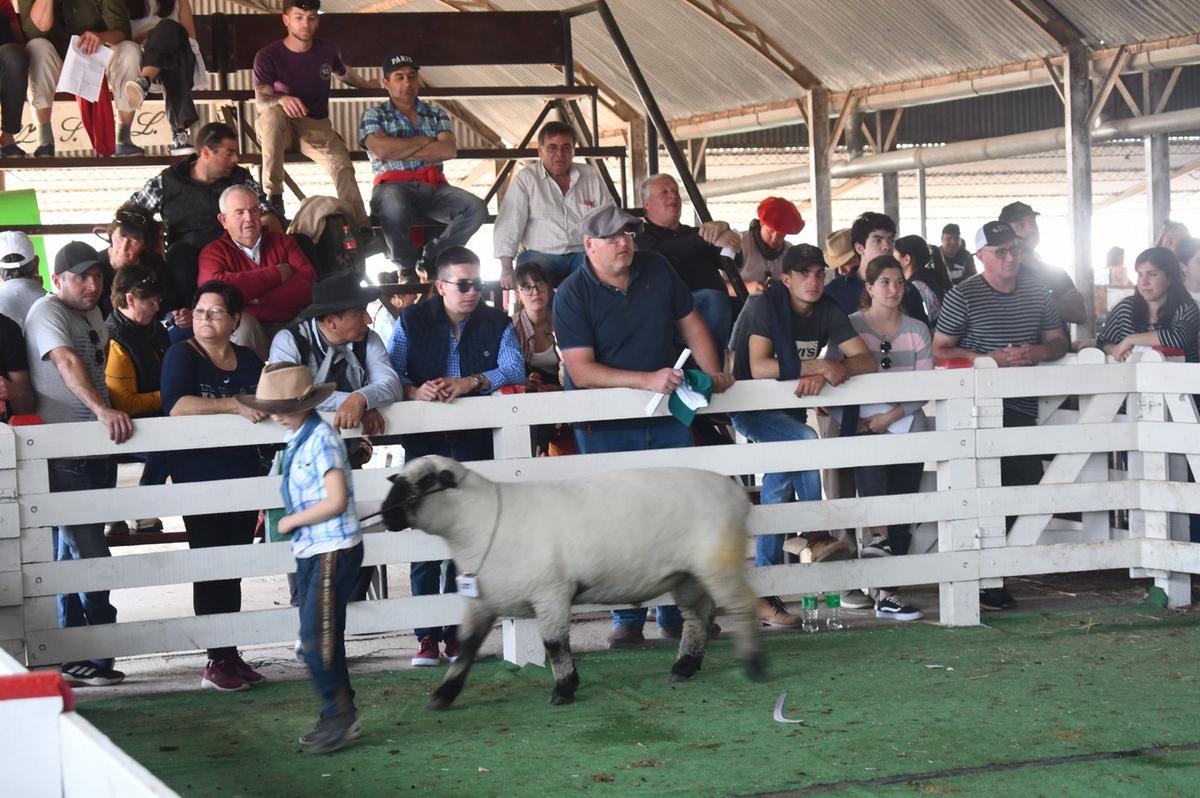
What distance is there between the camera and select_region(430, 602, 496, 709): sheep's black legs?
5523mm

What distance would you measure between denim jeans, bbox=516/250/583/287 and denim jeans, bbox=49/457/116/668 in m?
3.05

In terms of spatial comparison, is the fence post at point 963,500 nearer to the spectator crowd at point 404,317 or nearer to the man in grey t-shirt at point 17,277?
the spectator crowd at point 404,317

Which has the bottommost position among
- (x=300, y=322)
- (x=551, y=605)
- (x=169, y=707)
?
(x=169, y=707)

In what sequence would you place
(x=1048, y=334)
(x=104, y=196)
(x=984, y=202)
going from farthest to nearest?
(x=984, y=202) < (x=104, y=196) < (x=1048, y=334)

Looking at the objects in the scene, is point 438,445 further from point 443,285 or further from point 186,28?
point 186,28

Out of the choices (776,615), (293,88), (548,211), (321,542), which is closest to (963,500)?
(776,615)

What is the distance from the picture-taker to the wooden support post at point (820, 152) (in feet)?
69.9

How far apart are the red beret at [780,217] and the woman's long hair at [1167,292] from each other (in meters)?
2.07

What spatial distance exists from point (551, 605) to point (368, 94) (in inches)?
211

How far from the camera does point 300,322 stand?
6379 mm

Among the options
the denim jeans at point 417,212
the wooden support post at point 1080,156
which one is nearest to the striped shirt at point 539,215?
the denim jeans at point 417,212

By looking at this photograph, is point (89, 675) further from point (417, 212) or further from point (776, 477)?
point (417, 212)

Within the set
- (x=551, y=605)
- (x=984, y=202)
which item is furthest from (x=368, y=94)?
(x=984, y=202)

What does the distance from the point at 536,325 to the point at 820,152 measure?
14301 millimetres
